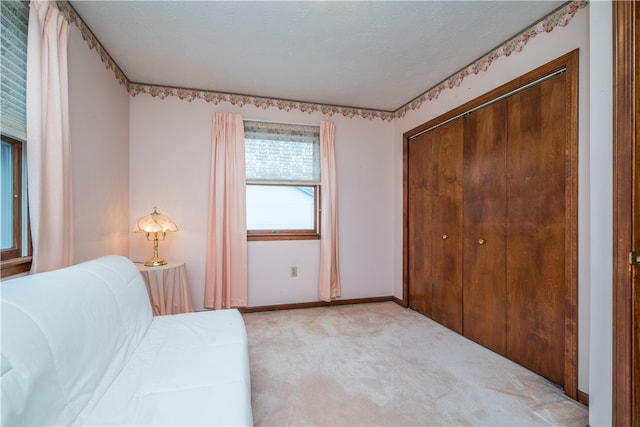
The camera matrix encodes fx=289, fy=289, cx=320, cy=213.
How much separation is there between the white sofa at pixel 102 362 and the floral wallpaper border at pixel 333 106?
1.71 meters

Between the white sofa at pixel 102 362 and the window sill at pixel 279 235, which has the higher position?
the window sill at pixel 279 235

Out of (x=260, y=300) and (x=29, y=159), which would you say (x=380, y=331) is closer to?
(x=260, y=300)

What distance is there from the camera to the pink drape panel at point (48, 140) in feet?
4.51

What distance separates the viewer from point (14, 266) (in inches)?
53.4

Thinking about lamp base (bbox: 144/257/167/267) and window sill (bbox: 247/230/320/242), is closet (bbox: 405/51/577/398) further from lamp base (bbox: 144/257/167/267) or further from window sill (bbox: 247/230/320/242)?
lamp base (bbox: 144/257/167/267)

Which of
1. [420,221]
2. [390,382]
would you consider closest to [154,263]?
[390,382]

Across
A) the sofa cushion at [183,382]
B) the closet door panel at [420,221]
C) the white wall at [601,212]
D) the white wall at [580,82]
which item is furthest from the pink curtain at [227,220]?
the white wall at [601,212]

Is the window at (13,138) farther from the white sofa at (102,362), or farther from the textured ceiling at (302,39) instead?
the textured ceiling at (302,39)

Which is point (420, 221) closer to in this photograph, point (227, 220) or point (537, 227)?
point (537, 227)

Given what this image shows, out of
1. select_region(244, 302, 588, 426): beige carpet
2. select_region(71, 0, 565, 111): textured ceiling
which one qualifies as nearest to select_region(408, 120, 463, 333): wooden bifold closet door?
select_region(244, 302, 588, 426): beige carpet

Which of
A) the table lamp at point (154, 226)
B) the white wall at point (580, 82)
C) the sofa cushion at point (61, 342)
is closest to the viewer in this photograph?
the sofa cushion at point (61, 342)

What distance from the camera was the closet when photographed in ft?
5.90

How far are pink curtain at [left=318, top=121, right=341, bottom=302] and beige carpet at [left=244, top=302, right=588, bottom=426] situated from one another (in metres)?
0.64

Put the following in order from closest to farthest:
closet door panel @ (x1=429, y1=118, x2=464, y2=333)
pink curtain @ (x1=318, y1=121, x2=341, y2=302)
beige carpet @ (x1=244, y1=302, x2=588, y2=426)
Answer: beige carpet @ (x1=244, y1=302, x2=588, y2=426) < closet door panel @ (x1=429, y1=118, x2=464, y2=333) < pink curtain @ (x1=318, y1=121, x2=341, y2=302)
